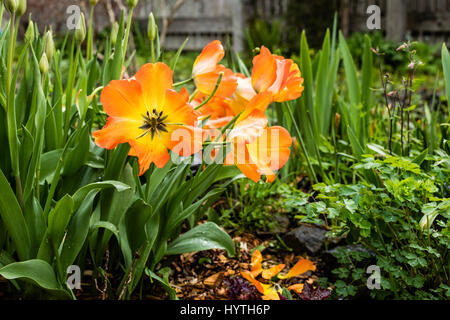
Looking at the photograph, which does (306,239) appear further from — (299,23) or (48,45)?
(299,23)

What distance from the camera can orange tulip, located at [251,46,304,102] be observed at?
3.40 ft

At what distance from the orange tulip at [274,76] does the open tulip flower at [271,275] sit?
52 centimetres

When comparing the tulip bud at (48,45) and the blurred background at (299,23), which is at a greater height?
the blurred background at (299,23)

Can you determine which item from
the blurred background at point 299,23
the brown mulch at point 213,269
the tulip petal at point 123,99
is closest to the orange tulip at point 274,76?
the tulip petal at point 123,99

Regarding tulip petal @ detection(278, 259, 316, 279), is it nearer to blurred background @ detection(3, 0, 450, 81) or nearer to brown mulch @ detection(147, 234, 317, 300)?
brown mulch @ detection(147, 234, 317, 300)

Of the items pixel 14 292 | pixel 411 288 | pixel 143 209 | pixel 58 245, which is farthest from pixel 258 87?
pixel 14 292

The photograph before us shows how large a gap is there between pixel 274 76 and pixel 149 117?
0.29 meters

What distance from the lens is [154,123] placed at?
93cm

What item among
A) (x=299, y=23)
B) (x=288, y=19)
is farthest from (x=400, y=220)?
(x=288, y=19)

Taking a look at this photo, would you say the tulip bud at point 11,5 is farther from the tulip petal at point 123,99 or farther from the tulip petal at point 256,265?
the tulip petal at point 256,265

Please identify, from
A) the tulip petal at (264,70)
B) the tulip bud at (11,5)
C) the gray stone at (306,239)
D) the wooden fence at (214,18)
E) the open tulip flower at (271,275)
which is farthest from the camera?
the wooden fence at (214,18)

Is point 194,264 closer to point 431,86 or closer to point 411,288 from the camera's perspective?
point 411,288

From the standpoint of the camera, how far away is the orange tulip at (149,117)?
2.95 feet
